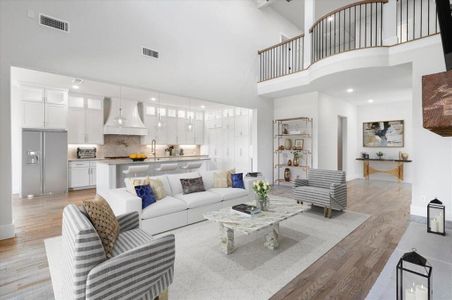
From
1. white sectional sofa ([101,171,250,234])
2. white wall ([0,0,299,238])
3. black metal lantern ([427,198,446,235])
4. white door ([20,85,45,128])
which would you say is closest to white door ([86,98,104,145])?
white door ([20,85,45,128])

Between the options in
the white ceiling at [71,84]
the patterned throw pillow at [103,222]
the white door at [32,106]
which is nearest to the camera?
the patterned throw pillow at [103,222]

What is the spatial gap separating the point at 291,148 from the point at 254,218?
4.57m

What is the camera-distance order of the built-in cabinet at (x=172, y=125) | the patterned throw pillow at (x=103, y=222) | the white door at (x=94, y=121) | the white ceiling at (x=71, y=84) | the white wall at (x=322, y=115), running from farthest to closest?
the built-in cabinet at (x=172, y=125), the white door at (x=94, y=121), the white wall at (x=322, y=115), the white ceiling at (x=71, y=84), the patterned throw pillow at (x=103, y=222)

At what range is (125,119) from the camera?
704 centimetres

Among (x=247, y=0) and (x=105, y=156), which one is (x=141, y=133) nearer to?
(x=105, y=156)

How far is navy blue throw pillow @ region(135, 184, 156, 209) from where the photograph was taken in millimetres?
3289

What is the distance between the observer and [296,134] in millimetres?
6738

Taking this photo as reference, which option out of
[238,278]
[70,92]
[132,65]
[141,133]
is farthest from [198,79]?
[238,278]

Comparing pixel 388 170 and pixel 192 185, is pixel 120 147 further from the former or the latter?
pixel 388 170

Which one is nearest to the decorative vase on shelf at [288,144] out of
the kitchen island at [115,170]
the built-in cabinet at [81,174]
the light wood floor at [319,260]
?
the light wood floor at [319,260]

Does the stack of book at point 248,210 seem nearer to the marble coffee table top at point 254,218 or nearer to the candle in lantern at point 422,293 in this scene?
the marble coffee table top at point 254,218

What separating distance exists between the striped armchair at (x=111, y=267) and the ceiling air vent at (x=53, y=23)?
11.3 feet

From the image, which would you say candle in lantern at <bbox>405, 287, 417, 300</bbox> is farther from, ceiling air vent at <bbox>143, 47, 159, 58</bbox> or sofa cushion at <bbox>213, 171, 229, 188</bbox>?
ceiling air vent at <bbox>143, 47, 159, 58</bbox>

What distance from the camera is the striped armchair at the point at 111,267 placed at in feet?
4.63
